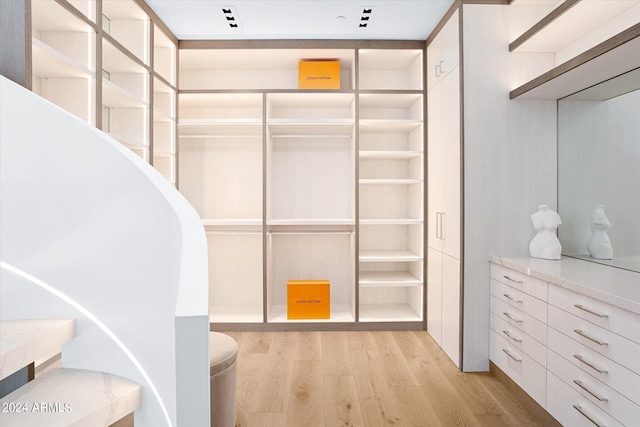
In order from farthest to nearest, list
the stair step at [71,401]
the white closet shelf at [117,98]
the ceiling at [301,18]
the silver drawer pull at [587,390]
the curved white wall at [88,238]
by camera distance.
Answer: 1. the ceiling at [301,18]
2. the white closet shelf at [117,98]
3. the silver drawer pull at [587,390]
4. the curved white wall at [88,238]
5. the stair step at [71,401]

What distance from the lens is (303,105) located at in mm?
4312

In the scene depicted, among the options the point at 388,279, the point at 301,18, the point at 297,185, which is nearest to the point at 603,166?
the point at 388,279

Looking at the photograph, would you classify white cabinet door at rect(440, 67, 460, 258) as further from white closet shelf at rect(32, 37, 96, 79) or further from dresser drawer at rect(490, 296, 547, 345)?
white closet shelf at rect(32, 37, 96, 79)

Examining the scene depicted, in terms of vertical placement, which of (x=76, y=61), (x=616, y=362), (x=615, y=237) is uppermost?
(x=76, y=61)

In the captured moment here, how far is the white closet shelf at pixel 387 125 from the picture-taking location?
3.89m

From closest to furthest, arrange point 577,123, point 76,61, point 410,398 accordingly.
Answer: point 76,61
point 410,398
point 577,123

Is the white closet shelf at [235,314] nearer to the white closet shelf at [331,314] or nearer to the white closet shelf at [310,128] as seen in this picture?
the white closet shelf at [331,314]

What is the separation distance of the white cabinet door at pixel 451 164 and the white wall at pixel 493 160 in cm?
9

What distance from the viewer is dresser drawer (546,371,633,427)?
1.81 meters

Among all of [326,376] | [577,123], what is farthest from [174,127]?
[577,123]

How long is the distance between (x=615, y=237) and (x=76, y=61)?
10.6 feet

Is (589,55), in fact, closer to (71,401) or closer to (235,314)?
(71,401)

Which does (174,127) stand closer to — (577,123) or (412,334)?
(412,334)

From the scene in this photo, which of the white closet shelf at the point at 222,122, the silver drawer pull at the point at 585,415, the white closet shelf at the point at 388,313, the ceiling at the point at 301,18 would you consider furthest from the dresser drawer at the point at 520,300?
the white closet shelf at the point at 222,122
